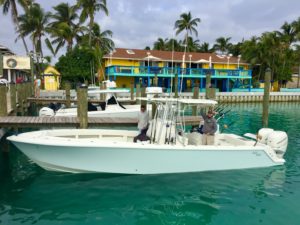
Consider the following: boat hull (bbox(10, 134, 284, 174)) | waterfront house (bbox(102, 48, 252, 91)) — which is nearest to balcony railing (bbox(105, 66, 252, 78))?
waterfront house (bbox(102, 48, 252, 91))

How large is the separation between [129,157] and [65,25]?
34369 millimetres

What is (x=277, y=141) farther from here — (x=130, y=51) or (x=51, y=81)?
(x=130, y=51)

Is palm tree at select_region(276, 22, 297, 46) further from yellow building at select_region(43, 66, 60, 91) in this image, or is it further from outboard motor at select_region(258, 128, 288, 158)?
outboard motor at select_region(258, 128, 288, 158)

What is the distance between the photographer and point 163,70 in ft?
122

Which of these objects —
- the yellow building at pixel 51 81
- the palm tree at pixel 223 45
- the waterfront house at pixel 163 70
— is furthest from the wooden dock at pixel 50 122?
the palm tree at pixel 223 45

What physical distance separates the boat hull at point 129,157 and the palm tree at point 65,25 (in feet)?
108

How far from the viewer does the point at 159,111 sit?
29.1ft

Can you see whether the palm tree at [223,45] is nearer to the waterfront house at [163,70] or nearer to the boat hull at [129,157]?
the waterfront house at [163,70]

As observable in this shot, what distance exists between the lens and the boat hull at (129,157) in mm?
7828

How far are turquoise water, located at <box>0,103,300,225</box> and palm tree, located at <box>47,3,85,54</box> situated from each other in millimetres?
32344

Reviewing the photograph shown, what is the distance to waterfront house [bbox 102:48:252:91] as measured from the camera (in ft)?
121

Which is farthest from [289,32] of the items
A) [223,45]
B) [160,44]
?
[160,44]

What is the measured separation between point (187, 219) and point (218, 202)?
47.3 inches

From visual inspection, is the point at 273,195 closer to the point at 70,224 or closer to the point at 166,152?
the point at 166,152
